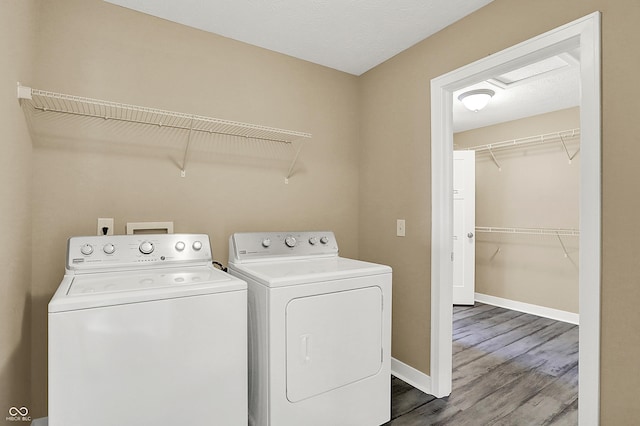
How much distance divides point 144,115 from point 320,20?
46.8 inches

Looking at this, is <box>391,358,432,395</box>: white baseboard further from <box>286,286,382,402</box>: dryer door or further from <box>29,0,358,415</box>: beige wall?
<box>29,0,358,415</box>: beige wall

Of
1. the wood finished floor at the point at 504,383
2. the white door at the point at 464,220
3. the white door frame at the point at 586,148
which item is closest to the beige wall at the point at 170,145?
the white door frame at the point at 586,148

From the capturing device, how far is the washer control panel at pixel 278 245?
195 cm

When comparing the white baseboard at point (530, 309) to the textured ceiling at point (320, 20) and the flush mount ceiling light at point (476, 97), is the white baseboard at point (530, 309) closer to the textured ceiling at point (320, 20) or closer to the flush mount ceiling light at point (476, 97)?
the flush mount ceiling light at point (476, 97)

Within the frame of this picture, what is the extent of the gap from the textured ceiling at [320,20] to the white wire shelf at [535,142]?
2337mm

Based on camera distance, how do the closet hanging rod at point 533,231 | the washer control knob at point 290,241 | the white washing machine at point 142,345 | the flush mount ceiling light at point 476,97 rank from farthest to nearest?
1. the closet hanging rod at point 533,231
2. the flush mount ceiling light at point 476,97
3. the washer control knob at point 290,241
4. the white washing machine at point 142,345

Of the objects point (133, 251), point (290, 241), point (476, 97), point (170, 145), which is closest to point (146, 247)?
point (133, 251)

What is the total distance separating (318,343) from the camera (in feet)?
5.16

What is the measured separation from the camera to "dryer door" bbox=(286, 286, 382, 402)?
1525 millimetres

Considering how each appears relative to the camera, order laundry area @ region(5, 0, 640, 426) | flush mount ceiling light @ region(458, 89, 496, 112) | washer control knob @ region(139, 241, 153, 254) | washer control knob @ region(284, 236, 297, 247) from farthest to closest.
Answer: flush mount ceiling light @ region(458, 89, 496, 112) < washer control knob @ region(284, 236, 297, 247) < washer control knob @ region(139, 241, 153, 254) < laundry area @ region(5, 0, 640, 426)

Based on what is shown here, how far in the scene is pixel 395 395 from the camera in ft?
6.97

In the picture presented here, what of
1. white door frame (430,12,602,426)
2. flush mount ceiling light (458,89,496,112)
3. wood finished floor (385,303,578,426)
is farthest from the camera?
flush mount ceiling light (458,89,496,112)

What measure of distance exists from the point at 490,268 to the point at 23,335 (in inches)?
178

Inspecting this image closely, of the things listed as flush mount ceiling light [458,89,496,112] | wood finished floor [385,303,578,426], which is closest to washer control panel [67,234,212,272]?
wood finished floor [385,303,578,426]
